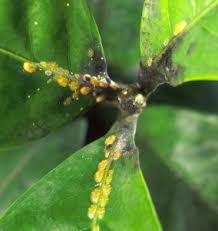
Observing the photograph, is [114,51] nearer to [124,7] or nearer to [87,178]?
[124,7]

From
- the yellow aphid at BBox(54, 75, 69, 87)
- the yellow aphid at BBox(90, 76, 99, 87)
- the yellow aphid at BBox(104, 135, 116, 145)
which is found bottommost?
the yellow aphid at BBox(104, 135, 116, 145)

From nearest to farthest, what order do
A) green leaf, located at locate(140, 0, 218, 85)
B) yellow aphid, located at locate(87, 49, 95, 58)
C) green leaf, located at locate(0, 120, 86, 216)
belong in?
green leaf, located at locate(140, 0, 218, 85), yellow aphid, located at locate(87, 49, 95, 58), green leaf, located at locate(0, 120, 86, 216)

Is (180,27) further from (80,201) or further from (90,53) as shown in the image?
(80,201)

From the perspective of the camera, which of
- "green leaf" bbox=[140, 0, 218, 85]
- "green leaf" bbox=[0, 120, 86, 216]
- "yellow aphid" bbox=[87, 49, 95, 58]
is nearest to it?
"green leaf" bbox=[140, 0, 218, 85]

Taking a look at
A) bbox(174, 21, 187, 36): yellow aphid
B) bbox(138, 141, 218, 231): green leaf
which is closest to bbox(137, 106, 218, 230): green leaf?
bbox(138, 141, 218, 231): green leaf

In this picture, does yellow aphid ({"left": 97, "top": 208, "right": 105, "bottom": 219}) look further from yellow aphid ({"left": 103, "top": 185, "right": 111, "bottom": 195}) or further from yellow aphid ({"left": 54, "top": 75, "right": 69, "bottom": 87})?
yellow aphid ({"left": 54, "top": 75, "right": 69, "bottom": 87})

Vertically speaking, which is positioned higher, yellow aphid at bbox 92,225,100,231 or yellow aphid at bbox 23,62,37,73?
yellow aphid at bbox 23,62,37,73
